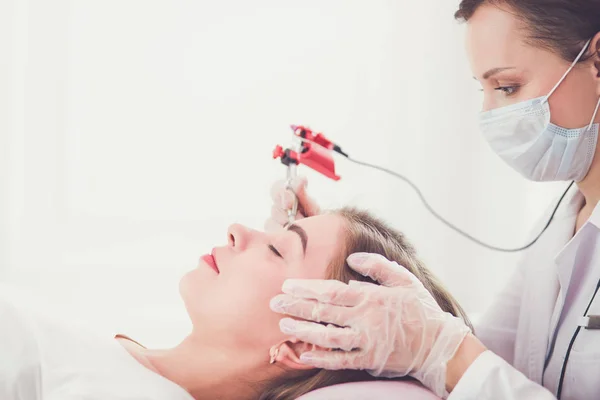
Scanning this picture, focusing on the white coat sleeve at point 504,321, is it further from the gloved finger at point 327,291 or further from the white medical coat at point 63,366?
the white medical coat at point 63,366

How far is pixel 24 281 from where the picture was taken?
244 cm

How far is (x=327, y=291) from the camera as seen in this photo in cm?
132

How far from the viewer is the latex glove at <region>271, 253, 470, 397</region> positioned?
1310 millimetres

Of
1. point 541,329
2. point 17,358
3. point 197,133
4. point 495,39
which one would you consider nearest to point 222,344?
point 17,358

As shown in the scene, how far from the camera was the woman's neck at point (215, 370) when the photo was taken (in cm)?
144

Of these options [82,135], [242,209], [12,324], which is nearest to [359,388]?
[12,324]

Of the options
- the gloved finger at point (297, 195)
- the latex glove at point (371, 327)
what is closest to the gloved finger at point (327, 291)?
the latex glove at point (371, 327)

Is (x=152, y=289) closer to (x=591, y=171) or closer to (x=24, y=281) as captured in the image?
(x=24, y=281)

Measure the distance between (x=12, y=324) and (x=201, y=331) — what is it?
0.41 m

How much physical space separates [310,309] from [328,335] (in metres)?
0.06

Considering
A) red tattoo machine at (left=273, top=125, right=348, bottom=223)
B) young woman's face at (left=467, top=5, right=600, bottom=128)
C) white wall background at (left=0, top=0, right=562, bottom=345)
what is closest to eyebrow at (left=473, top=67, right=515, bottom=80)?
young woman's face at (left=467, top=5, right=600, bottom=128)

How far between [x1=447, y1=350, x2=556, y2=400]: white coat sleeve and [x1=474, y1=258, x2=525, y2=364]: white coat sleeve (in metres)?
0.56

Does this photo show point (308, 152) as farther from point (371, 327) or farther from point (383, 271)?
point (371, 327)

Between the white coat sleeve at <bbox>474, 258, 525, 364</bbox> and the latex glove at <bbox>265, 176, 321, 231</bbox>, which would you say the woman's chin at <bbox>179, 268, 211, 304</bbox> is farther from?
the white coat sleeve at <bbox>474, 258, 525, 364</bbox>
